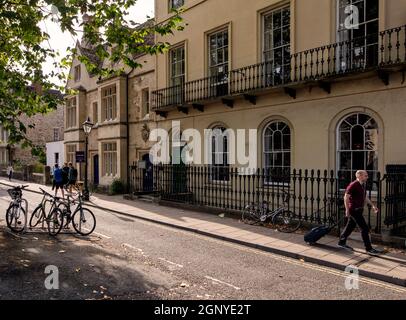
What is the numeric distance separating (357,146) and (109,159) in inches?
665

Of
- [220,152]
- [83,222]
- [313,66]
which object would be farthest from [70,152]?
[313,66]

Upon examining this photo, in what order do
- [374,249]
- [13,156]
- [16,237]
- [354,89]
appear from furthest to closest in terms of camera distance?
1. [13,156]
2. [354,89]
3. [16,237]
4. [374,249]

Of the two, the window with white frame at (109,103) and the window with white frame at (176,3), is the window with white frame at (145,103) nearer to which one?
the window with white frame at (109,103)

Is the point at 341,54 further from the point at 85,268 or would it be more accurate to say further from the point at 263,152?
the point at 85,268

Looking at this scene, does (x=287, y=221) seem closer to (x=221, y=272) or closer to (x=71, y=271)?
(x=221, y=272)

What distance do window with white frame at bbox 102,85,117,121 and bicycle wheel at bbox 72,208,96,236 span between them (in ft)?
45.1

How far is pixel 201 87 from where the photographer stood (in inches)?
631

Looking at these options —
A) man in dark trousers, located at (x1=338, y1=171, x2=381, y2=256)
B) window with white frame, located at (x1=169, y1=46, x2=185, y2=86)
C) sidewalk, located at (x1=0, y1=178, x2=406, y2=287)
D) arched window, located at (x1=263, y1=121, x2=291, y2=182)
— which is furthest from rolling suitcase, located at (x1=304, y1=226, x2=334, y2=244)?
window with white frame, located at (x1=169, y1=46, x2=185, y2=86)

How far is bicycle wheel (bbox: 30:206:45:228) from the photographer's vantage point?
10438 millimetres

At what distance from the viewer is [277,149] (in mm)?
13180

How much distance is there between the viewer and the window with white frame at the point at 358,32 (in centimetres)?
1039
